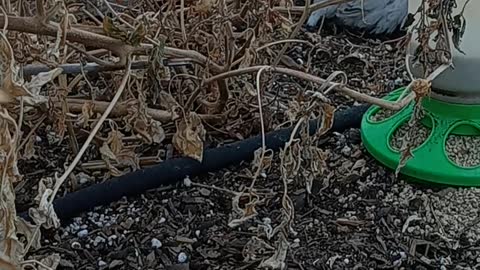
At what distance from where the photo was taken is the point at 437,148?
174 cm

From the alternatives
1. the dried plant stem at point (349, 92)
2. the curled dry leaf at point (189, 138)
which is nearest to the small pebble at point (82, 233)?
the curled dry leaf at point (189, 138)

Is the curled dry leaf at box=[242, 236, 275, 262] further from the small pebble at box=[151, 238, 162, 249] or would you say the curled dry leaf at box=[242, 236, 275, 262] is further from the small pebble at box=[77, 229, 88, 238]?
the small pebble at box=[77, 229, 88, 238]

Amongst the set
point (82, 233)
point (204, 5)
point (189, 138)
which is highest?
point (204, 5)

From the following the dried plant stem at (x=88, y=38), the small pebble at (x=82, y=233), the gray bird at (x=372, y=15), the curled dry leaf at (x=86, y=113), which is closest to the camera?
the dried plant stem at (x=88, y=38)

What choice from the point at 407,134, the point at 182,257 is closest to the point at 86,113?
the point at 182,257

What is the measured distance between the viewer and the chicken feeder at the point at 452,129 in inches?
67.4

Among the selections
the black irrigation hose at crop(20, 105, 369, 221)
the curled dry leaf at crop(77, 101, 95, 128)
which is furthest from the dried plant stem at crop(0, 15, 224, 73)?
the black irrigation hose at crop(20, 105, 369, 221)

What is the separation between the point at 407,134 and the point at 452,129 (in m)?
0.09

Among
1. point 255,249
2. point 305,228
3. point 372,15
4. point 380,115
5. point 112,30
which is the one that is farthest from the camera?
point 372,15

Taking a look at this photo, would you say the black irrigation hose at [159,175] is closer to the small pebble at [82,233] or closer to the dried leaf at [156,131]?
the small pebble at [82,233]

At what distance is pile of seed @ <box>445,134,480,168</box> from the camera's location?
173 cm

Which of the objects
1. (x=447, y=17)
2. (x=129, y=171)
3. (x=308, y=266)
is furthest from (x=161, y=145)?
(x=447, y=17)

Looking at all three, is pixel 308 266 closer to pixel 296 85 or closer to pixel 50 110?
pixel 50 110

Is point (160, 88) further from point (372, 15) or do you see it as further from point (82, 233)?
point (372, 15)
